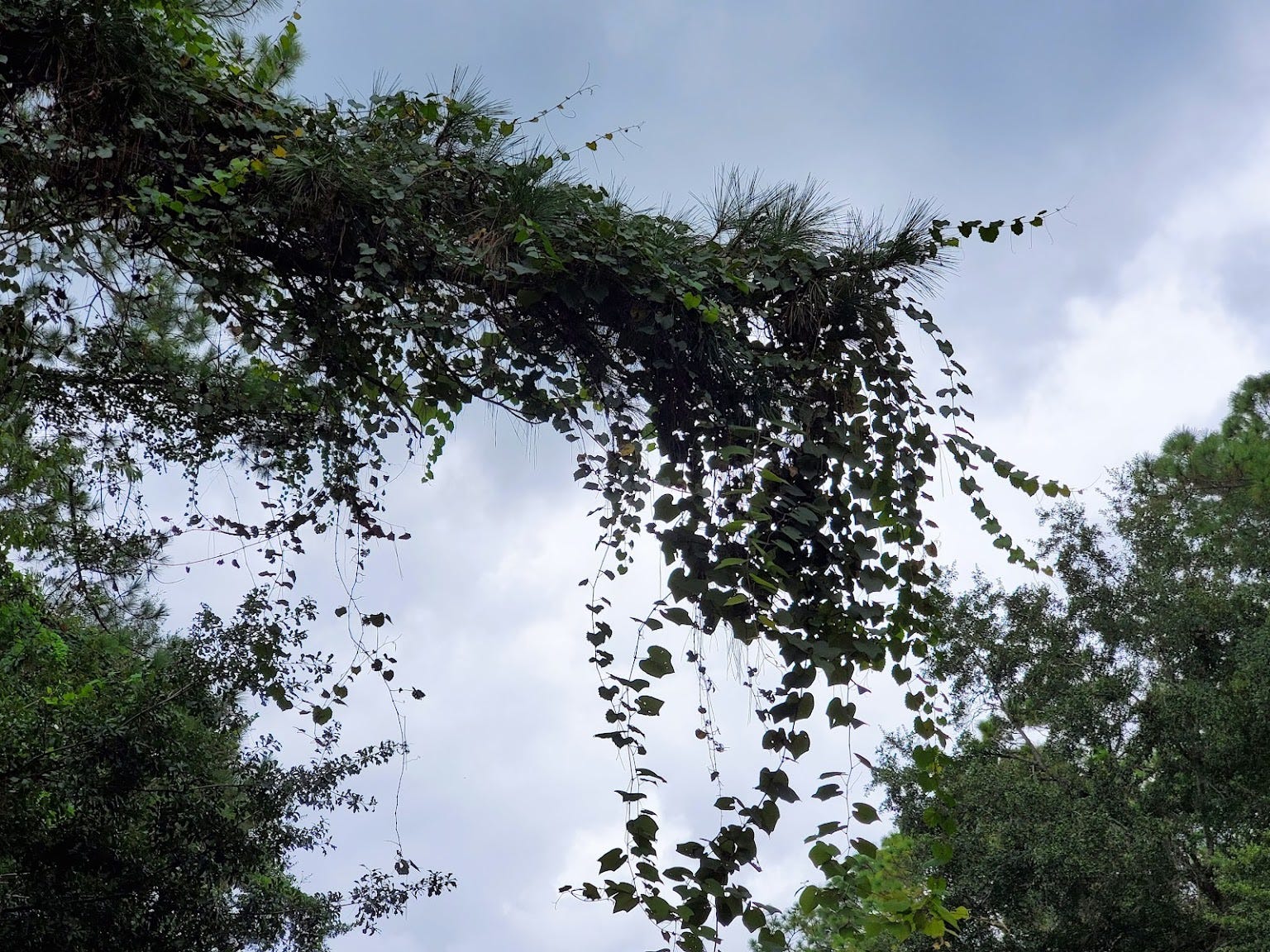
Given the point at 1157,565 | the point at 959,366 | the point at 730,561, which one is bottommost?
the point at 730,561

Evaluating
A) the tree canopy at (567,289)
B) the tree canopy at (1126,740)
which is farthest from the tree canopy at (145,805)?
the tree canopy at (1126,740)

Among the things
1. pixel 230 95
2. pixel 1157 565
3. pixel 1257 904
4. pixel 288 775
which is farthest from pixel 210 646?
pixel 1157 565

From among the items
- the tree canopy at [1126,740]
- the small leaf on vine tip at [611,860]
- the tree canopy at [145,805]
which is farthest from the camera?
the tree canopy at [1126,740]

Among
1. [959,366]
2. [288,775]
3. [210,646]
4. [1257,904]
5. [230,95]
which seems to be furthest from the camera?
[1257,904]

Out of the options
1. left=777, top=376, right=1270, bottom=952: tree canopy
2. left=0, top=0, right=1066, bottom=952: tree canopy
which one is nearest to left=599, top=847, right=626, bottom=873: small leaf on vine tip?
left=0, top=0, right=1066, bottom=952: tree canopy

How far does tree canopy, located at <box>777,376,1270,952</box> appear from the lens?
8516 mm

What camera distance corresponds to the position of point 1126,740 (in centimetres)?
945

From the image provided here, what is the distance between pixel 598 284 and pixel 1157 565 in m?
9.88

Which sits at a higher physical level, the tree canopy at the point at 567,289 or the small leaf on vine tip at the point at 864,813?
the tree canopy at the point at 567,289

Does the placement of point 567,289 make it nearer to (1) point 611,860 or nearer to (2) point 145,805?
(1) point 611,860

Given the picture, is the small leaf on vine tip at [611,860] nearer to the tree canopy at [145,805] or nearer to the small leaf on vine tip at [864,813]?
the small leaf on vine tip at [864,813]

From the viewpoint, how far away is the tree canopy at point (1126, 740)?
8.52 m

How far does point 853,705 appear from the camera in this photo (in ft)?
5.58

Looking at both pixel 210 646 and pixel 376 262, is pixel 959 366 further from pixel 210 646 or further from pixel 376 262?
pixel 210 646
